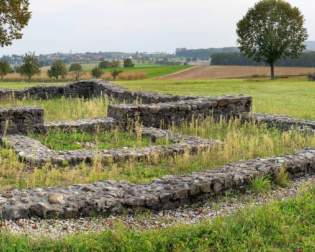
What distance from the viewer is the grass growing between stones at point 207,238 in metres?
6.76

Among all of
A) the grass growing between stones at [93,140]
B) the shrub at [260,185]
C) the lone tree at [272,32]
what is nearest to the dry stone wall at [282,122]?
the grass growing between stones at [93,140]

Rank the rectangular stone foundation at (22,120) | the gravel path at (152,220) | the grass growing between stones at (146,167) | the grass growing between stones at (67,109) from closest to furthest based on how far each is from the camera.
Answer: the gravel path at (152,220) → the grass growing between stones at (146,167) → the rectangular stone foundation at (22,120) → the grass growing between stones at (67,109)

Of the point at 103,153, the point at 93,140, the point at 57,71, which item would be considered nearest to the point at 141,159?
the point at 103,153

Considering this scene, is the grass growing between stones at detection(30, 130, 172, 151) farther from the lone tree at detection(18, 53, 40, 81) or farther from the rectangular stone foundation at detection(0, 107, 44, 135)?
the lone tree at detection(18, 53, 40, 81)

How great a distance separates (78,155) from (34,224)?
16.3 ft

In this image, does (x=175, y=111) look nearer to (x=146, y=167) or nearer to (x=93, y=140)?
(x=93, y=140)

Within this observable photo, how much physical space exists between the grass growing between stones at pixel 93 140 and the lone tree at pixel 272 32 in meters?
49.5

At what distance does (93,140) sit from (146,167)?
12.6ft

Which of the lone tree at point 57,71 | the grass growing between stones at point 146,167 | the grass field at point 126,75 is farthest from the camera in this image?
the lone tree at point 57,71

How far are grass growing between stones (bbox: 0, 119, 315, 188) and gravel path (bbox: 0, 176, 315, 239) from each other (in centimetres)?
199

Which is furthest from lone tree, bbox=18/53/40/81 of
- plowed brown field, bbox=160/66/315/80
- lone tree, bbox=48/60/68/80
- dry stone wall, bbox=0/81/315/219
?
dry stone wall, bbox=0/81/315/219

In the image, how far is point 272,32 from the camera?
63312 millimetres

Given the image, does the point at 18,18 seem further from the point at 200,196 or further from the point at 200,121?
the point at 200,196

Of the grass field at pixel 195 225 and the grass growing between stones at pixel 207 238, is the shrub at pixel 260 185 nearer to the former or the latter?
the grass field at pixel 195 225
